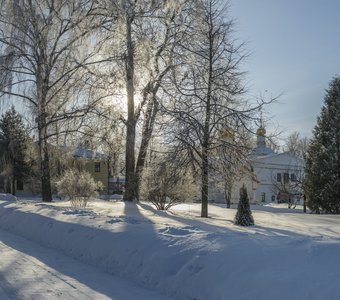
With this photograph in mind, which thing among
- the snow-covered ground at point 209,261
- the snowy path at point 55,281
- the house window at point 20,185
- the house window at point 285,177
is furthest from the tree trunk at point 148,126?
the house window at point 20,185

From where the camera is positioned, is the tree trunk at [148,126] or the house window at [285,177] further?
the house window at [285,177]

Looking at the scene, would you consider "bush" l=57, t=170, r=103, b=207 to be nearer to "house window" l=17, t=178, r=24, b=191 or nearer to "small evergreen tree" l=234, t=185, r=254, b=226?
"small evergreen tree" l=234, t=185, r=254, b=226

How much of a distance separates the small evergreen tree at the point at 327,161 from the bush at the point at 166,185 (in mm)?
8411

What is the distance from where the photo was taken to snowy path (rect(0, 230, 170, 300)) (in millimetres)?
7074

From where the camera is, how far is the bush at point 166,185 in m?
22.6

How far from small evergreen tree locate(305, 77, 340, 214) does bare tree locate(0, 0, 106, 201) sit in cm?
1336

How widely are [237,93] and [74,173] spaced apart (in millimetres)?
11867

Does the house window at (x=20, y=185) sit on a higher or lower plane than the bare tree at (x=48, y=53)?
lower

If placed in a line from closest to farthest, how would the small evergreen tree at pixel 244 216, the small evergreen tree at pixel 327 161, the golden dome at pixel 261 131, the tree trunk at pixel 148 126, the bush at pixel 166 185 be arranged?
the small evergreen tree at pixel 244 216 → the bush at pixel 166 185 → the golden dome at pixel 261 131 → the tree trunk at pixel 148 126 → the small evergreen tree at pixel 327 161

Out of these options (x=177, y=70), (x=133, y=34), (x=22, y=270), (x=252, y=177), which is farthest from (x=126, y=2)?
(x=22, y=270)

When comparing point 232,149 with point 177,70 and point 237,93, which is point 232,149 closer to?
point 237,93

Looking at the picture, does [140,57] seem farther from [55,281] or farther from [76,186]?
[55,281]

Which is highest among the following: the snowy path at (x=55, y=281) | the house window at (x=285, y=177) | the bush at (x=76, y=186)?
the house window at (x=285, y=177)

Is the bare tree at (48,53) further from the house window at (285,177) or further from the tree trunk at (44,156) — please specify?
the house window at (285,177)
